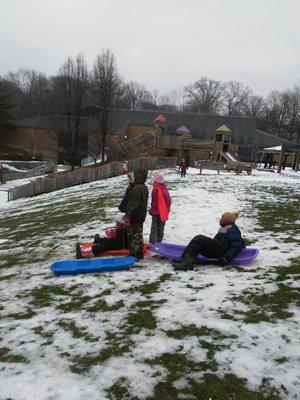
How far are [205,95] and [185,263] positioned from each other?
103 m

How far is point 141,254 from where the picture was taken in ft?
25.3

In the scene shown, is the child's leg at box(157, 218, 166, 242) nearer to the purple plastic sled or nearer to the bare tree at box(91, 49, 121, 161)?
the purple plastic sled

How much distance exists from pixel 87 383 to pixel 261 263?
4392 mm

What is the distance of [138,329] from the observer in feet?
15.4

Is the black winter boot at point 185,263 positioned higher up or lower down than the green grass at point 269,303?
lower down

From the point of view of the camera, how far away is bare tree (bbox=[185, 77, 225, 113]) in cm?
10319

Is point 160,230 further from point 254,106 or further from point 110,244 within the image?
point 254,106

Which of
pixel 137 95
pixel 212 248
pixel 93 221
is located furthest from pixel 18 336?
pixel 137 95

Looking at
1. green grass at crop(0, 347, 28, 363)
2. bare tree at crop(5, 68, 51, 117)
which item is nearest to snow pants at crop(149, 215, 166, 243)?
green grass at crop(0, 347, 28, 363)

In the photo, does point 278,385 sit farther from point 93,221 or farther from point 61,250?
point 93,221

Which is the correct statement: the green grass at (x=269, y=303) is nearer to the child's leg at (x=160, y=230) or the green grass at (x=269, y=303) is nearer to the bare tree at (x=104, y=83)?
the child's leg at (x=160, y=230)

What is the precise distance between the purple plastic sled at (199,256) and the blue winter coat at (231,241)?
0.16 m

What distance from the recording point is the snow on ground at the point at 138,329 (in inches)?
148

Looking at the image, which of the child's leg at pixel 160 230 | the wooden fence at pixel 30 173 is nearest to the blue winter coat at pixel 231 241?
the child's leg at pixel 160 230
